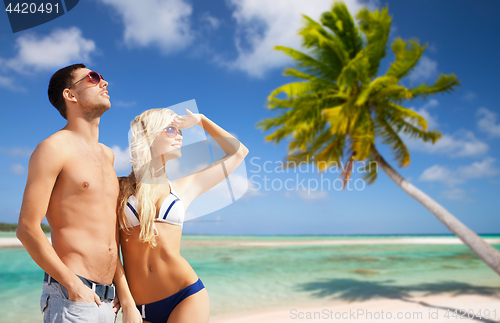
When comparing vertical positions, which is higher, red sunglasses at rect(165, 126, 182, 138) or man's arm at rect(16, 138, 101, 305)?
red sunglasses at rect(165, 126, 182, 138)

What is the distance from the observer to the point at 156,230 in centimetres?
202

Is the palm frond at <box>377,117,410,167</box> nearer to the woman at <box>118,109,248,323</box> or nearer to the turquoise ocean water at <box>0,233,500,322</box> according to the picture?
the turquoise ocean water at <box>0,233,500,322</box>

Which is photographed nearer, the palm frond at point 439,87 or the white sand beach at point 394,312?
the white sand beach at point 394,312

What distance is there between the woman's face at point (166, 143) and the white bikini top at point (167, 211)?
0.93 feet

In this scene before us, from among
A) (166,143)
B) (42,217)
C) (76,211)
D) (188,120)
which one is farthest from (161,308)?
(188,120)

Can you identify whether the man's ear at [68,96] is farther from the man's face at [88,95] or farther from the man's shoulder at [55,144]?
the man's shoulder at [55,144]

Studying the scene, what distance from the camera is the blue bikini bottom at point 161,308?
2.03m

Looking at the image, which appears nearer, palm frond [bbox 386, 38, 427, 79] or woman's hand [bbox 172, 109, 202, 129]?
woman's hand [bbox 172, 109, 202, 129]

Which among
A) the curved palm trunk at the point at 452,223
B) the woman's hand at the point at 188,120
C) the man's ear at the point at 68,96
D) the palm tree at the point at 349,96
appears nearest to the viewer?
the man's ear at the point at 68,96

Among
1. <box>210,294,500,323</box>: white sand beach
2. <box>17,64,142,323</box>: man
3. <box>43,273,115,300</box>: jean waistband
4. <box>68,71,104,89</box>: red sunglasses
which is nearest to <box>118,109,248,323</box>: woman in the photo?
<box>17,64,142,323</box>: man

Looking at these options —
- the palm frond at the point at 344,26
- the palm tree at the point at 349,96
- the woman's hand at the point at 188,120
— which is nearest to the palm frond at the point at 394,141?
the palm tree at the point at 349,96

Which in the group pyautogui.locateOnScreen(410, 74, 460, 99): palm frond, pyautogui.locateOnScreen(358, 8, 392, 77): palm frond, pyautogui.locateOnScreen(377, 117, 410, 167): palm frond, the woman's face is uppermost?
pyautogui.locateOnScreen(358, 8, 392, 77): palm frond

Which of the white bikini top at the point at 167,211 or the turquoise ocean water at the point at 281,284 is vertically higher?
the white bikini top at the point at 167,211

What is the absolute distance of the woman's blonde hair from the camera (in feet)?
6.38
